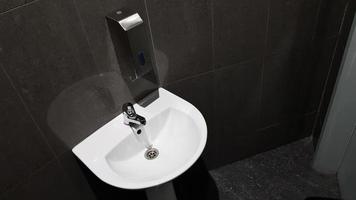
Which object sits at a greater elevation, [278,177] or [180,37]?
[180,37]

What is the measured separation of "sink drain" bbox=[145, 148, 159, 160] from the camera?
4.33ft

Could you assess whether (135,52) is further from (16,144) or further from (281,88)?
(281,88)

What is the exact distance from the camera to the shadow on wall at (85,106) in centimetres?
116

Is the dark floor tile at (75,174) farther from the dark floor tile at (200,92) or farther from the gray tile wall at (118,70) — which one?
the dark floor tile at (200,92)

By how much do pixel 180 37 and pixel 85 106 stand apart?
46 centimetres

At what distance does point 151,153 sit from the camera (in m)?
1.34

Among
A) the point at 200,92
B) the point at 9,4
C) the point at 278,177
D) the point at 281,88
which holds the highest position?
the point at 9,4

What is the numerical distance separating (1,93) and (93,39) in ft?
1.10

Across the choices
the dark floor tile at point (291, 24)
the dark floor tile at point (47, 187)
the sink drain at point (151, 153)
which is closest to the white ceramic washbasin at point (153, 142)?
the sink drain at point (151, 153)

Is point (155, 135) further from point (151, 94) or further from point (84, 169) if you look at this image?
point (84, 169)

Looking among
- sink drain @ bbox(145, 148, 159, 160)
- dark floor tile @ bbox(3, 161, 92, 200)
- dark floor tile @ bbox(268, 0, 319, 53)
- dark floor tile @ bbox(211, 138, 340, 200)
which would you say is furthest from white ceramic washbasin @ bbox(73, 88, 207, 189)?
dark floor tile @ bbox(211, 138, 340, 200)

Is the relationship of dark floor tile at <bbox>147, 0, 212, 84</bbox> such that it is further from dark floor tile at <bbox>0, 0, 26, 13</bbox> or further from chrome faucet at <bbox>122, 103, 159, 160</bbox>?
dark floor tile at <bbox>0, 0, 26, 13</bbox>

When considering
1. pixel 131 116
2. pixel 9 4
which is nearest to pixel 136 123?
pixel 131 116

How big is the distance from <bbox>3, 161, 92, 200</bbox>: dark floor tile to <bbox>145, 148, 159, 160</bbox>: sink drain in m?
0.35
